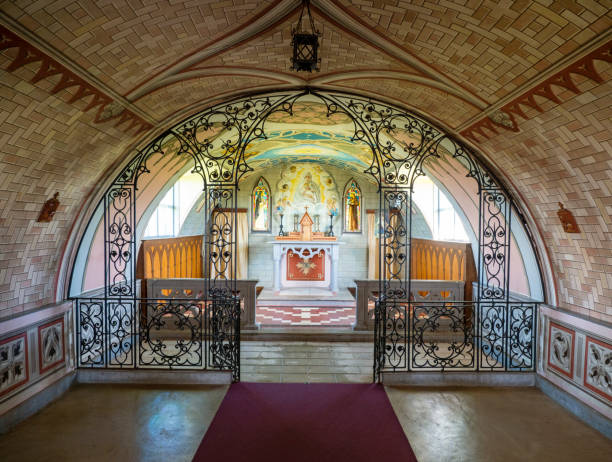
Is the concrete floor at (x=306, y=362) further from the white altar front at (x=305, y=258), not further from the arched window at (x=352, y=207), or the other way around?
the arched window at (x=352, y=207)

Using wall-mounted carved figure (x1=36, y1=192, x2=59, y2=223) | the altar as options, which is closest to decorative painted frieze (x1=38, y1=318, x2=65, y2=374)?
wall-mounted carved figure (x1=36, y1=192, x2=59, y2=223)

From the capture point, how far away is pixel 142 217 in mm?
6469

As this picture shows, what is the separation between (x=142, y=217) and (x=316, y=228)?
717 cm

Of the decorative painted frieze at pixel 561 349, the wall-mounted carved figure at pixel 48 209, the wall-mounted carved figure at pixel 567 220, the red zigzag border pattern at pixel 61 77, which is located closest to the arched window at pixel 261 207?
the red zigzag border pattern at pixel 61 77

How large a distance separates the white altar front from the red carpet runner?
22.2 feet

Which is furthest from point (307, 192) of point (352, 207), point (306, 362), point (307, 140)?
point (306, 362)

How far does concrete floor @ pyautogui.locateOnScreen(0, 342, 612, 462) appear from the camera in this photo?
3568 millimetres

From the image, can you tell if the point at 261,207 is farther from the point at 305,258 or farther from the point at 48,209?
the point at 48,209

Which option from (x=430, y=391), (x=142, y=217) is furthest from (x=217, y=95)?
(x=430, y=391)

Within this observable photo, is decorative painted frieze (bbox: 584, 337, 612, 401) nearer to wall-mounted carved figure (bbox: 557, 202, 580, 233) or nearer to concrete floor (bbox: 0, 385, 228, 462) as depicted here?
wall-mounted carved figure (bbox: 557, 202, 580, 233)

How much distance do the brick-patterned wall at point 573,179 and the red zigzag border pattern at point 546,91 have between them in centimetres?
8

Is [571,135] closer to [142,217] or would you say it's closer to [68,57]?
[68,57]

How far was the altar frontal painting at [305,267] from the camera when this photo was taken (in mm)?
12213

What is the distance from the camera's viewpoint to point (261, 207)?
515 inches
